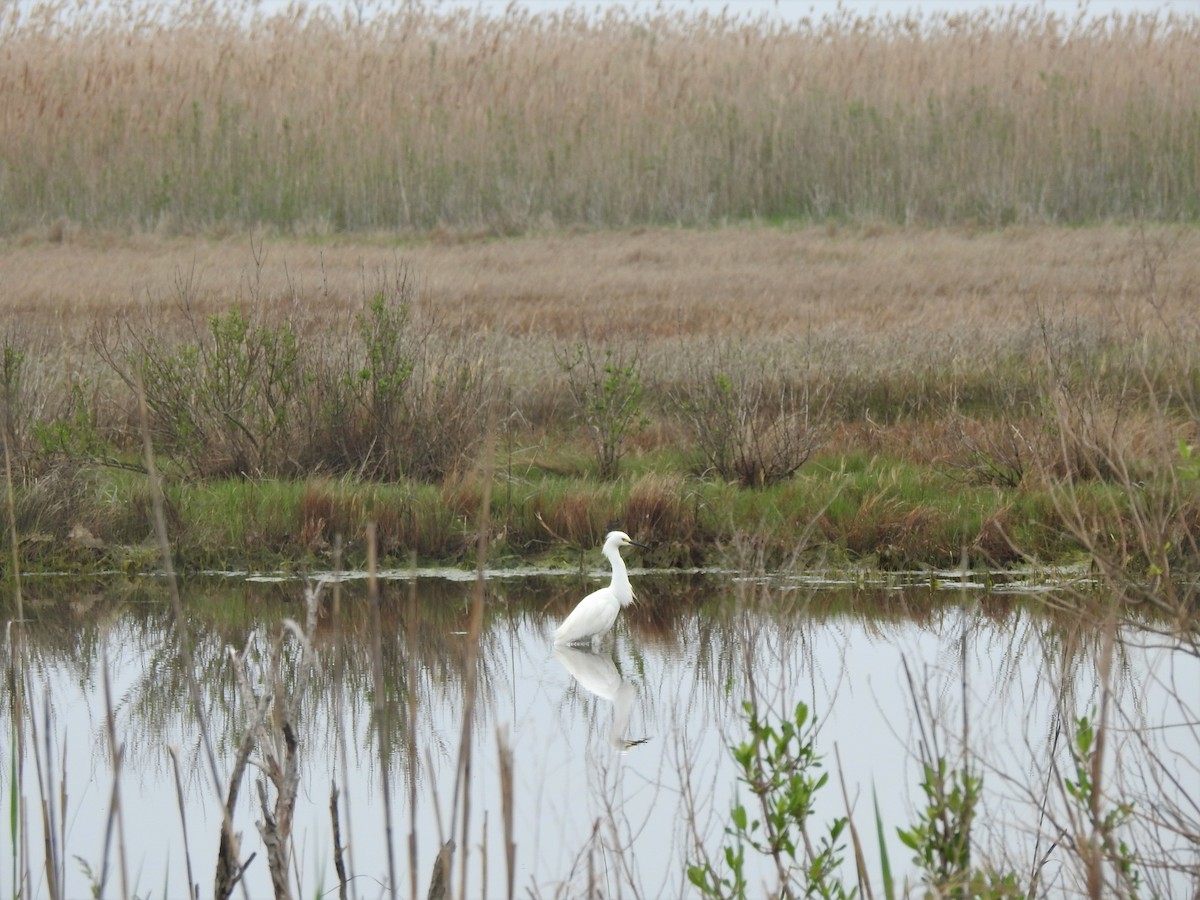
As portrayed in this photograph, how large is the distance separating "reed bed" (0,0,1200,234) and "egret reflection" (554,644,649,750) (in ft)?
38.1

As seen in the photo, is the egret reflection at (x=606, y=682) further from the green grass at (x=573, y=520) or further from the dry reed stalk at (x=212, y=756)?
the dry reed stalk at (x=212, y=756)

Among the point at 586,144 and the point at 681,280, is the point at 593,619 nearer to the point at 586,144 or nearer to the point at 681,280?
the point at 681,280

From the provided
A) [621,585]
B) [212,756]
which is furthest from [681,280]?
[212,756]

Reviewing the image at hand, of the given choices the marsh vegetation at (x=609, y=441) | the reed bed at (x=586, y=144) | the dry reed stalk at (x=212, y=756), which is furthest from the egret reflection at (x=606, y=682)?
the reed bed at (x=586, y=144)

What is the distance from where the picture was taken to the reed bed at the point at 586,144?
59.1 ft

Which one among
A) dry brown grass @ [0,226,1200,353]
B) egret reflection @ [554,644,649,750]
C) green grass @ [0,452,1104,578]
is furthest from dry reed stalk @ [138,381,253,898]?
dry brown grass @ [0,226,1200,353]

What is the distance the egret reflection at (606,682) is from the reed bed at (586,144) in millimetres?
11626

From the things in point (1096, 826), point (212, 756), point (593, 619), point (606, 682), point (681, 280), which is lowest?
point (606, 682)

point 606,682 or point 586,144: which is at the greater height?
point 586,144

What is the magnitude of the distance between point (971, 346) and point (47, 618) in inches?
231

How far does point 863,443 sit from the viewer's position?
30.8ft

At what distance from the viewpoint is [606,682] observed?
6.38 m

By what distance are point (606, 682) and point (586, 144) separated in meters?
13.0

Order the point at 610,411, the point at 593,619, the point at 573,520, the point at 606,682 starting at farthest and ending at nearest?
the point at 610,411, the point at 573,520, the point at 593,619, the point at 606,682
